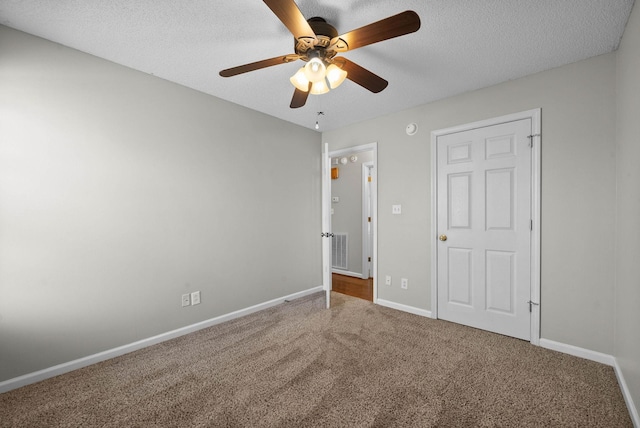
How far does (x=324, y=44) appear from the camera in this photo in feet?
5.45

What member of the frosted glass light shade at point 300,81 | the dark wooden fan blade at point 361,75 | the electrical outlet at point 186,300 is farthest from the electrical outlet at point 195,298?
the dark wooden fan blade at point 361,75

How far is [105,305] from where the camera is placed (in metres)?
2.25

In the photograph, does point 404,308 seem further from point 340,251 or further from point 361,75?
point 361,75

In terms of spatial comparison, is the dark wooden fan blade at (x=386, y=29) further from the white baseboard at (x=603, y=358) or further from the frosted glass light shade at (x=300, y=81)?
the white baseboard at (x=603, y=358)

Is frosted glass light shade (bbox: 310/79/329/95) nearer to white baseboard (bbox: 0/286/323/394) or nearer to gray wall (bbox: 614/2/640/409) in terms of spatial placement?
gray wall (bbox: 614/2/640/409)

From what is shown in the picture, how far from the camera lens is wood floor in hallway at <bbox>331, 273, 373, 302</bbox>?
406cm

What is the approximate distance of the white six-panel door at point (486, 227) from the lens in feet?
8.32

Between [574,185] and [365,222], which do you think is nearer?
[574,185]

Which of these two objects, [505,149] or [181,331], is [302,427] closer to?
[181,331]

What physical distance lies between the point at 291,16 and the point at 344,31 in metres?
0.70

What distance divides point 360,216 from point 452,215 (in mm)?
2213

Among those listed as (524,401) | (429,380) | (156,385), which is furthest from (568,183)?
(156,385)

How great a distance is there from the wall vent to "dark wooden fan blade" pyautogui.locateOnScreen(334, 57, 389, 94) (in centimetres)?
355

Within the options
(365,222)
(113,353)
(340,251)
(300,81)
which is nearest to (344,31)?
(300,81)
